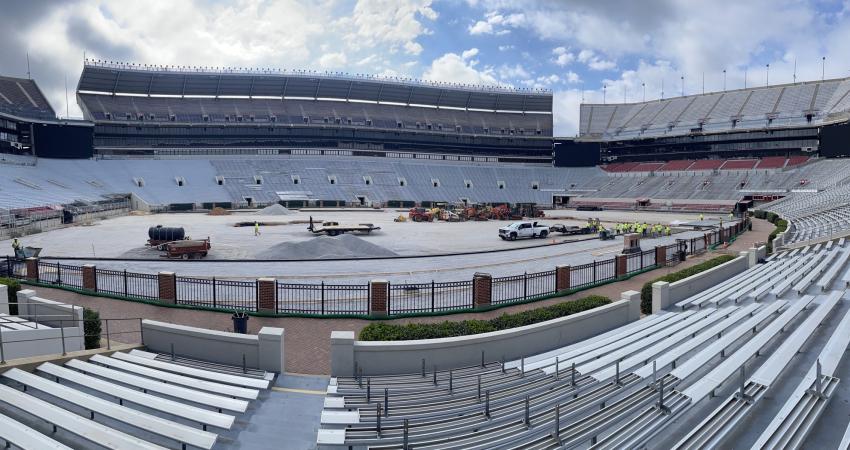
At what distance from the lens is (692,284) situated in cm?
1644

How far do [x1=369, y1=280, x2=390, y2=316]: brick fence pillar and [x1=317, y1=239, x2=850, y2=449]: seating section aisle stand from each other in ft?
18.0

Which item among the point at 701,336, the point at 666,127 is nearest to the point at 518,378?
→ the point at 701,336

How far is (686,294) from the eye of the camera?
1606 cm

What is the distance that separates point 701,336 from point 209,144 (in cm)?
9220

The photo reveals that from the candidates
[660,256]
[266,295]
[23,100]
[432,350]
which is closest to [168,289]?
[266,295]

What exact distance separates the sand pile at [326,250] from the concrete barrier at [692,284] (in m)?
15.4

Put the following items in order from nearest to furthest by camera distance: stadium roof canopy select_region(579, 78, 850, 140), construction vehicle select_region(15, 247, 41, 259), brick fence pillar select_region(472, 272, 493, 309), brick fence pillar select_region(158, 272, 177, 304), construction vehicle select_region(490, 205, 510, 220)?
brick fence pillar select_region(472, 272, 493, 309)
brick fence pillar select_region(158, 272, 177, 304)
construction vehicle select_region(15, 247, 41, 259)
construction vehicle select_region(490, 205, 510, 220)
stadium roof canopy select_region(579, 78, 850, 140)

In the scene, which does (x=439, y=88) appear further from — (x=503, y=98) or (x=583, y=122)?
(x=583, y=122)

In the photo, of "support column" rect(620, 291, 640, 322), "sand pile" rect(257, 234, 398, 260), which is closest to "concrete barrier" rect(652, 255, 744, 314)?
"support column" rect(620, 291, 640, 322)

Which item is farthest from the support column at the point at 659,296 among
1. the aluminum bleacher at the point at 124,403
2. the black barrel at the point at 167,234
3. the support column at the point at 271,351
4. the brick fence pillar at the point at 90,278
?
the black barrel at the point at 167,234

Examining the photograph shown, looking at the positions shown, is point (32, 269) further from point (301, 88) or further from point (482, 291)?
point (301, 88)

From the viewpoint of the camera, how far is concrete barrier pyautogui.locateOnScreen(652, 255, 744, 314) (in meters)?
14.5

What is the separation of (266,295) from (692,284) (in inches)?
540

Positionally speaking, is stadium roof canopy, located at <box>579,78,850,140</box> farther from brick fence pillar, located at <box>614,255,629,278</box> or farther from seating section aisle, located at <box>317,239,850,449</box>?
seating section aisle, located at <box>317,239,850,449</box>
